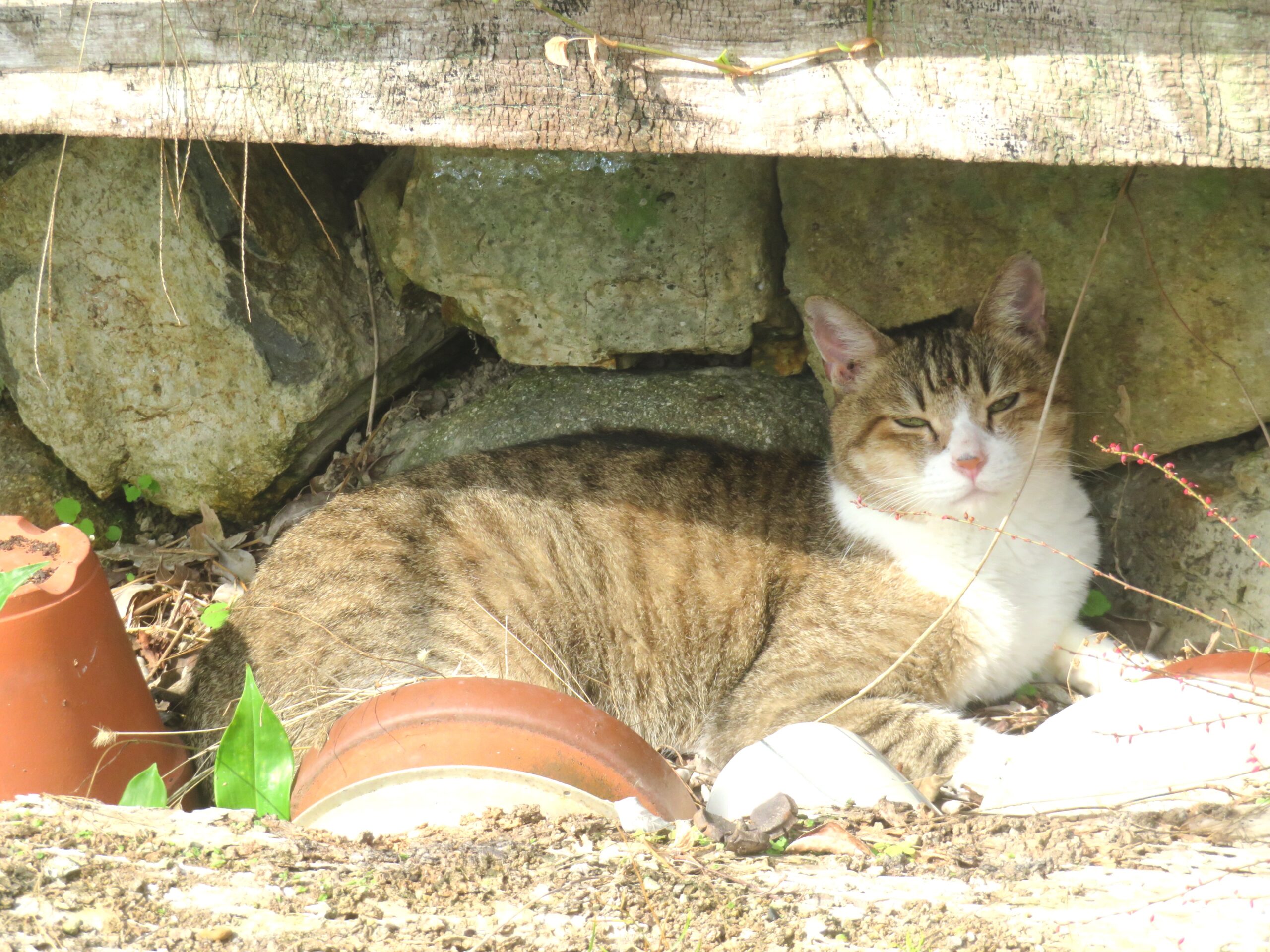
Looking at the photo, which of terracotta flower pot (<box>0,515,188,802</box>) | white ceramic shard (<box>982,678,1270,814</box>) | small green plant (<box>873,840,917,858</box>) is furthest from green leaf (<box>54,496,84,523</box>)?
white ceramic shard (<box>982,678,1270,814</box>)

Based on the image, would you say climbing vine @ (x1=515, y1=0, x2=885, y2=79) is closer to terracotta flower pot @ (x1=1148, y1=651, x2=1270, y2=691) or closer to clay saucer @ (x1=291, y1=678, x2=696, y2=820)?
clay saucer @ (x1=291, y1=678, x2=696, y2=820)

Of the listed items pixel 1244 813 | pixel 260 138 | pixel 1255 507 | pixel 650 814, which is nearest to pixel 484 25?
pixel 260 138

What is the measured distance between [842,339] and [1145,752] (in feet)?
5.17

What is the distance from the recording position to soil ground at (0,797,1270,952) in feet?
5.93

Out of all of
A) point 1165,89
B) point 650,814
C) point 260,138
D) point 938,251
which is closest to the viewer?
point 1165,89

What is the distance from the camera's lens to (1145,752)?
2.40m

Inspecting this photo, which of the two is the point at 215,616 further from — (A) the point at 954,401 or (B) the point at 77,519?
(A) the point at 954,401

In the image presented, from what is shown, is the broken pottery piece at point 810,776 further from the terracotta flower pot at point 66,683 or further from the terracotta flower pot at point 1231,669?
the terracotta flower pot at point 66,683

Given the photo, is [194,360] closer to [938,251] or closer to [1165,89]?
[938,251]

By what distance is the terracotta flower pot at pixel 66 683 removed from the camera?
2.62 metres

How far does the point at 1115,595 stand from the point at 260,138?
125 inches

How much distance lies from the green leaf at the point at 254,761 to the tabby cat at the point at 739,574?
376mm

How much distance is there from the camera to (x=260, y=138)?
2.52 metres

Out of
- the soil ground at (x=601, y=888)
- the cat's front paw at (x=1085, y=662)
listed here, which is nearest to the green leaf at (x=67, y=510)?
the soil ground at (x=601, y=888)
